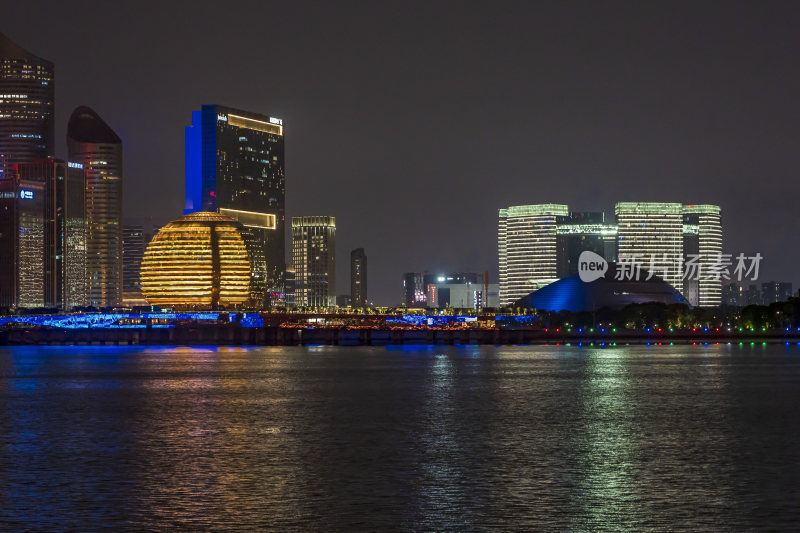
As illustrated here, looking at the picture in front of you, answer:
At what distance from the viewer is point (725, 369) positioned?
13088cm

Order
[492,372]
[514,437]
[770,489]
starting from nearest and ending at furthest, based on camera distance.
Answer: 1. [770,489]
2. [514,437]
3. [492,372]

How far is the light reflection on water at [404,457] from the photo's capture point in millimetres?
35656

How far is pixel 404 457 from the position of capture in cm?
4997

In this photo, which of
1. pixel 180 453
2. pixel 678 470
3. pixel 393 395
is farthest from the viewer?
pixel 393 395

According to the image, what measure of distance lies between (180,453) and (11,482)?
9.89 m

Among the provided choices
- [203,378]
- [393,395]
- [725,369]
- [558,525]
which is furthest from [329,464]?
[725,369]

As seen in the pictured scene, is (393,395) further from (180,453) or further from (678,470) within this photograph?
(678,470)

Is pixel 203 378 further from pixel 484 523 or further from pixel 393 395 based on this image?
pixel 484 523

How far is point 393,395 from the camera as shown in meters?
90.8

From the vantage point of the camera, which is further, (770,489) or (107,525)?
(770,489)

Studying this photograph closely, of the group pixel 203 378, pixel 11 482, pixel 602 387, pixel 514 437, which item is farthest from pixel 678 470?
pixel 203 378

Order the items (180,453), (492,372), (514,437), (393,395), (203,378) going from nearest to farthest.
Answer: (180,453) → (514,437) → (393,395) → (203,378) → (492,372)

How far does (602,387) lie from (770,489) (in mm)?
57535

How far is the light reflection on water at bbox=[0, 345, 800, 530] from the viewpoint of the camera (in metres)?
35.7
